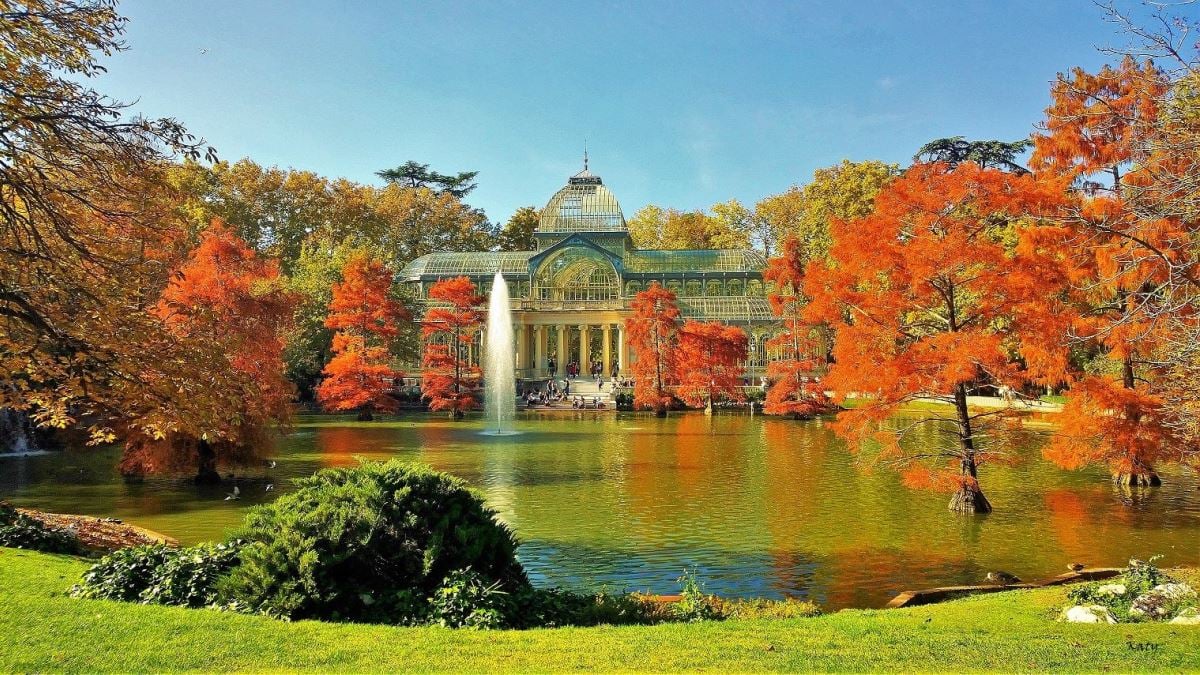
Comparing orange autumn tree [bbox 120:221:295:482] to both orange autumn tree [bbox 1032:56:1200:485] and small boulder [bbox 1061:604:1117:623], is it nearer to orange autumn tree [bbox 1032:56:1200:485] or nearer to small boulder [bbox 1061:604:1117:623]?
small boulder [bbox 1061:604:1117:623]

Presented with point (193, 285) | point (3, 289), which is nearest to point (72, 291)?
point (3, 289)

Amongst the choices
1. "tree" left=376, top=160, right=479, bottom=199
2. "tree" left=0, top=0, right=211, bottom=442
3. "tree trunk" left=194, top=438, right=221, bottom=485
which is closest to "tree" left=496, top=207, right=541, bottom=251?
"tree" left=376, top=160, right=479, bottom=199

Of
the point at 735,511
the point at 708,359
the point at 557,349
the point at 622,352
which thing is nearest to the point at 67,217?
the point at 735,511

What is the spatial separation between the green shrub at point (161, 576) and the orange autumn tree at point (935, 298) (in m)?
10.7

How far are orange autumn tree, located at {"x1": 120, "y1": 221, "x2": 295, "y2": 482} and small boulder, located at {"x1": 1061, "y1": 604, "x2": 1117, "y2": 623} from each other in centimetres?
931

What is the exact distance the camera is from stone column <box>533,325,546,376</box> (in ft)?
183

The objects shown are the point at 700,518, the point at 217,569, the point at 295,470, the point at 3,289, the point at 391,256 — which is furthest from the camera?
the point at 391,256

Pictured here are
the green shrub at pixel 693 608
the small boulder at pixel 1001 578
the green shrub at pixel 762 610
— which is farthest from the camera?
the small boulder at pixel 1001 578

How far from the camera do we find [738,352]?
41125 millimetres

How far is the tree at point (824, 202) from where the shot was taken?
5294 cm

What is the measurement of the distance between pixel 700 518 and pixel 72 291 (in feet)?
33.8

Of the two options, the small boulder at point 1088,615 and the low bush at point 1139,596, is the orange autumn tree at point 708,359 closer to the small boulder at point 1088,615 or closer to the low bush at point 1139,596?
the low bush at point 1139,596

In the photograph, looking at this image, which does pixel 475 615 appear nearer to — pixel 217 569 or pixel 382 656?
pixel 382 656

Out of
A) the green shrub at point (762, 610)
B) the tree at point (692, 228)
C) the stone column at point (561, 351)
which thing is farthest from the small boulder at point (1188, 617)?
the tree at point (692, 228)
